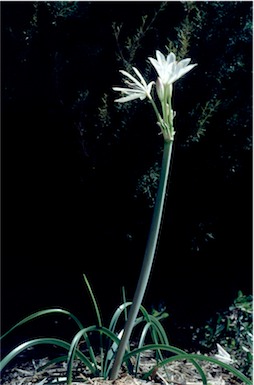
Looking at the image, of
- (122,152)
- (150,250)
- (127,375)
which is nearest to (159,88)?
(150,250)

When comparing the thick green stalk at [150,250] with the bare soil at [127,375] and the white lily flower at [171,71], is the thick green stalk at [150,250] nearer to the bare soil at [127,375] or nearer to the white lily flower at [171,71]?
the bare soil at [127,375]

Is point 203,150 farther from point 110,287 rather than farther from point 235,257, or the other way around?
point 110,287

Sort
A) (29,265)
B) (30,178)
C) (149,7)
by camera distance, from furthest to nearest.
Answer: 1. (29,265)
2. (30,178)
3. (149,7)

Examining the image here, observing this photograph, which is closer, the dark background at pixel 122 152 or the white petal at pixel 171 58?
the white petal at pixel 171 58

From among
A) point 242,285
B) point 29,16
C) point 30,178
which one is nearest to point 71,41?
point 29,16

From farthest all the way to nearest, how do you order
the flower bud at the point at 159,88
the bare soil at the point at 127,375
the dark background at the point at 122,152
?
the dark background at the point at 122,152 → the bare soil at the point at 127,375 → the flower bud at the point at 159,88

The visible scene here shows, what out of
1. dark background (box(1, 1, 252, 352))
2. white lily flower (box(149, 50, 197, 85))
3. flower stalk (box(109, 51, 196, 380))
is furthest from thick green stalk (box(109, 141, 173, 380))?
dark background (box(1, 1, 252, 352))

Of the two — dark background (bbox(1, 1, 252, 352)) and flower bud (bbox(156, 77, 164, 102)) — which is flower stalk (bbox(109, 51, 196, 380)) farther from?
dark background (bbox(1, 1, 252, 352))

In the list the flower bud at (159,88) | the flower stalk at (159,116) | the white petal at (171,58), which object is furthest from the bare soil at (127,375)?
the white petal at (171,58)

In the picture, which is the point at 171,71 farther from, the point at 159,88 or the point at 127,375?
the point at 127,375
